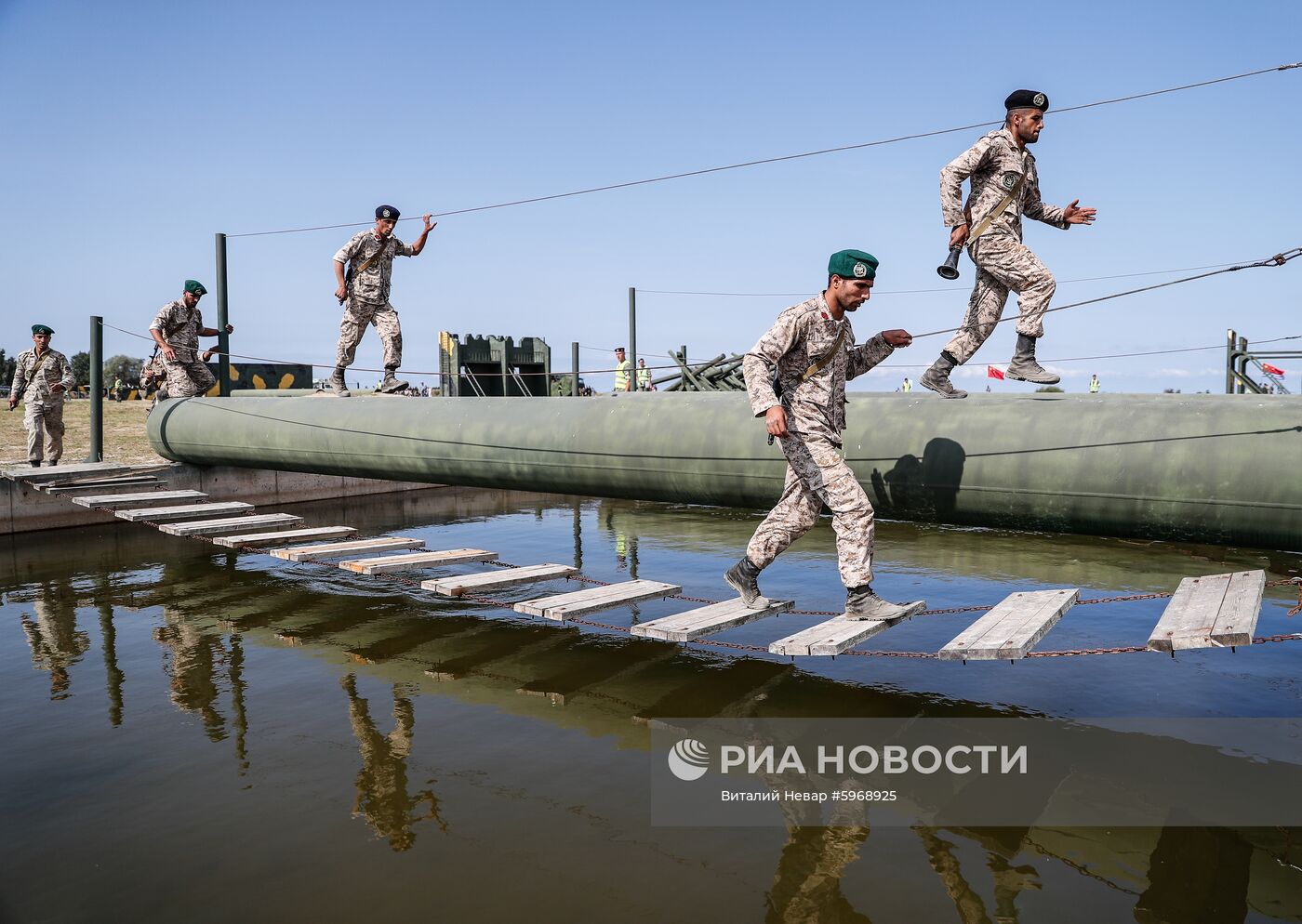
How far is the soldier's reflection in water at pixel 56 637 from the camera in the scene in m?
5.67

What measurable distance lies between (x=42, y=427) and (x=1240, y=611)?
13.0m

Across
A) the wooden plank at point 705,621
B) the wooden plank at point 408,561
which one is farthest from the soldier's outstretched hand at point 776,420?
the wooden plank at point 408,561

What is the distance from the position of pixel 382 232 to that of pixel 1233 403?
25.6 feet

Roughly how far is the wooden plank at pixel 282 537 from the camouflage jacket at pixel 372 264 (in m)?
2.79

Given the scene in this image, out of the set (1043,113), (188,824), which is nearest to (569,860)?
(188,824)

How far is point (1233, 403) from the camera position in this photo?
533 cm

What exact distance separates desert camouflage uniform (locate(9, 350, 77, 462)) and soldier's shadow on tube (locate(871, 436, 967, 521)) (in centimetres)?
1053

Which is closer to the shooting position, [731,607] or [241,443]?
[731,607]

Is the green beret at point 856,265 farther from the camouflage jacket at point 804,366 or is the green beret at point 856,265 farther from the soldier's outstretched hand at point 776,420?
the soldier's outstretched hand at point 776,420

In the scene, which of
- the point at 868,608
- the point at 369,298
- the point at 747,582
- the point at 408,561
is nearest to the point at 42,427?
the point at 369,298

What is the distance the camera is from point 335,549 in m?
7.58

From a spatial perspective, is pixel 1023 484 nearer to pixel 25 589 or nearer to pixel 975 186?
pixel 975 186

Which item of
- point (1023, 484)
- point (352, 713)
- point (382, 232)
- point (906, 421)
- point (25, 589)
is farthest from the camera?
point (382, 232)

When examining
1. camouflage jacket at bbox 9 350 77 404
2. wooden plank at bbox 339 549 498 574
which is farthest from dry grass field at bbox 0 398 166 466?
wooden plank at bbox 339 549 498 574
